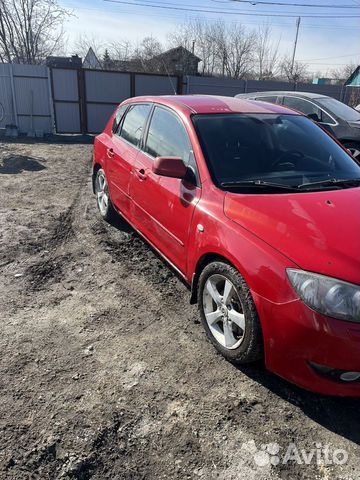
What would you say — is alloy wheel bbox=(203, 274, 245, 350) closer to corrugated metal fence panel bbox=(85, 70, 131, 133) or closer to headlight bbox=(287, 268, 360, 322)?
headlight bbox=(287, 268, 360, 322)

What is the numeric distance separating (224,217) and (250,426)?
4.37 ft

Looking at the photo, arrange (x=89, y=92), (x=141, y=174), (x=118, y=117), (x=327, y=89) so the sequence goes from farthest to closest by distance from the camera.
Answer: (x=327, y=89) → (x=89, y=92) → (x=118, y=117) → (x=141, y=174)

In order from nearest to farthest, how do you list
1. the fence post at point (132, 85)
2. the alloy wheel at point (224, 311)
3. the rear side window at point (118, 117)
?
the alloy wheel at point (224, 311)
the rear side window at point (118, 117)
the fence post at point (132, 85)

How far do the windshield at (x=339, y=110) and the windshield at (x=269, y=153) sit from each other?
571 centimetres

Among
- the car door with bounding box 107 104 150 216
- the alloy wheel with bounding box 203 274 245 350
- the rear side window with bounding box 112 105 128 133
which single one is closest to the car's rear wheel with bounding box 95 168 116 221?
the car door with bounding box 107 104 150 216

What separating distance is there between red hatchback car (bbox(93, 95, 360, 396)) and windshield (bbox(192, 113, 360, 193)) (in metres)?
0.01

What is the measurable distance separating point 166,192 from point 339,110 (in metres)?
7.18

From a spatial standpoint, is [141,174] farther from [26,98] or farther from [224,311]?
[26,98]

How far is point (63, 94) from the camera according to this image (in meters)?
15.4

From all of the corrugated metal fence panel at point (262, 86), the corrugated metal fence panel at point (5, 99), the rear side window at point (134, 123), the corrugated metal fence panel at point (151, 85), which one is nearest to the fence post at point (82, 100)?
the corrugated metal fence panel at point (151, 85)

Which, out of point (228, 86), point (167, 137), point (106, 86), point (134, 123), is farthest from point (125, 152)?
point (228, 86)

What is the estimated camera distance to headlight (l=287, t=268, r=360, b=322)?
2125 millimetres

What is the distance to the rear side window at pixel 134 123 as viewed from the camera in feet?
14.4

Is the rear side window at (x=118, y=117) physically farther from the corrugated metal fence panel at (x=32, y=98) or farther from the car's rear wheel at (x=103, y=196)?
the corrugated metal fence panel at (x=32, y=98)
